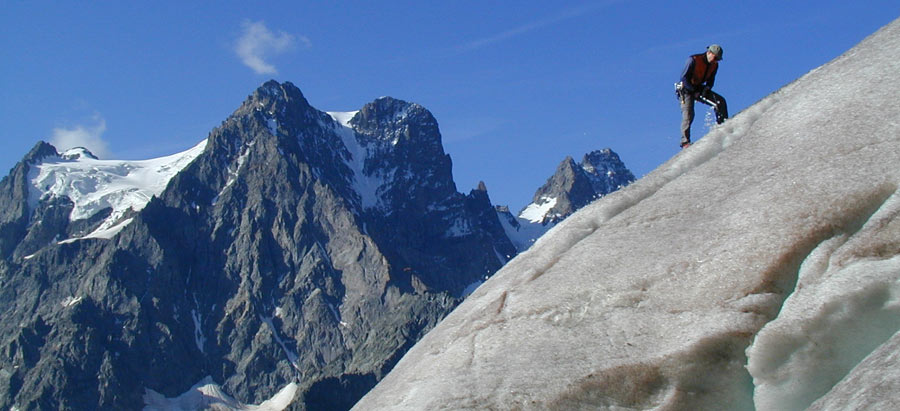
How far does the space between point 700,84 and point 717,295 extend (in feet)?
29.0

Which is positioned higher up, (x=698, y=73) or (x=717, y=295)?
(x=698, y=73)

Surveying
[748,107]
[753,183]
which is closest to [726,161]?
[753,183]

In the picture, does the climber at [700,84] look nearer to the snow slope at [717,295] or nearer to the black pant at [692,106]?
the black pant at [692,106]

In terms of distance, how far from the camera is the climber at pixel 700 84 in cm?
1942

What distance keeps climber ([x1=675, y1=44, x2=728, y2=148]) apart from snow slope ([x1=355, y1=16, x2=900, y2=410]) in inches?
222

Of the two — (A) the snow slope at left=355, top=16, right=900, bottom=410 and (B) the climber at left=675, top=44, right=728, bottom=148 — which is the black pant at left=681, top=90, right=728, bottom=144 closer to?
(B) the climber at left=675, top=44, right=728, bottom=148

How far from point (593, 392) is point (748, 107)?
621 cm

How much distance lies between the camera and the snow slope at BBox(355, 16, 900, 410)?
35.6 feet

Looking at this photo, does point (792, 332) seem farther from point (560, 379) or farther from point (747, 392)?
point (560, 379)

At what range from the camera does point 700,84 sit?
1962 centimetres

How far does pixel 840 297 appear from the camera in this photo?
10711 mm

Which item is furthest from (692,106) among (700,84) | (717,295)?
(717,295)

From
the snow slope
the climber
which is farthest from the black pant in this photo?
the snow slope

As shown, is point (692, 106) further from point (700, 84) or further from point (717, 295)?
point (717, 295)
